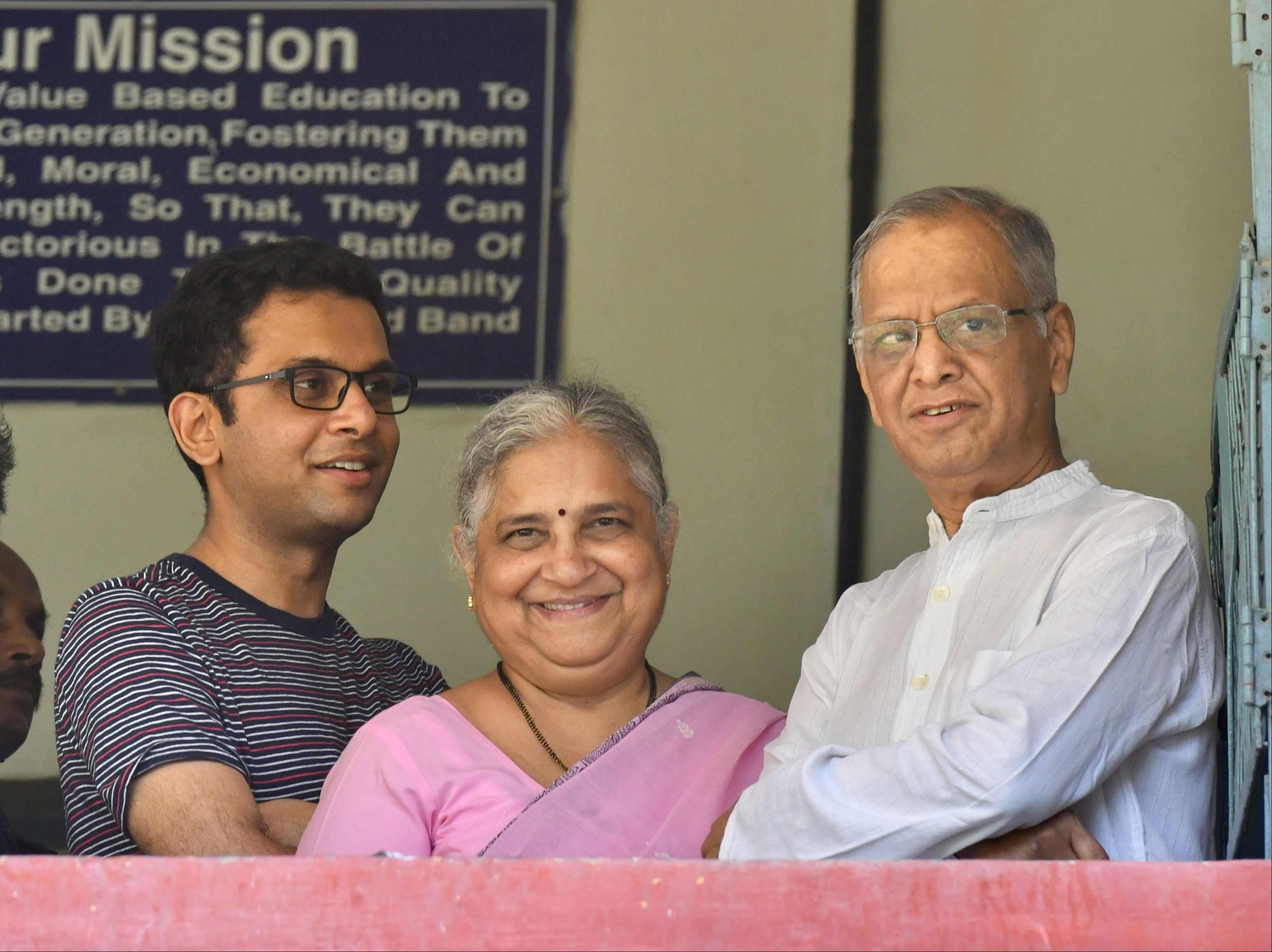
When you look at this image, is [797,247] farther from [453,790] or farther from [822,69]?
[453,790]

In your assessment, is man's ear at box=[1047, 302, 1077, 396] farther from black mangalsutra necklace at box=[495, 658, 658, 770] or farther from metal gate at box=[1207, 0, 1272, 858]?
black mangalsutra necklace at box=[495, 658, 658, 770]

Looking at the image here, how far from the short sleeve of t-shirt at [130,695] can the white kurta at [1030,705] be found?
783 millimetres

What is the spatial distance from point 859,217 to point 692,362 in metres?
0.48

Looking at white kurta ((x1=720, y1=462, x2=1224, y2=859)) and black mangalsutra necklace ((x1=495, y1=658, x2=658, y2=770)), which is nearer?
white kurta ((x1=720, y1=462, x2=1224, y2=859))

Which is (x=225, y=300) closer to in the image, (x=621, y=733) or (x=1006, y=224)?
(x=621, y=733)

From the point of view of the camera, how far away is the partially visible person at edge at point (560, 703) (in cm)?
228

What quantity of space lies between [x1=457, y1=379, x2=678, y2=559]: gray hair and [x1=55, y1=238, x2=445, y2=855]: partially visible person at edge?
27 centimetres

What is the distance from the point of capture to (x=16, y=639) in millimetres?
3682

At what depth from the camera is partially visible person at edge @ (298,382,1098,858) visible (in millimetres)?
2281

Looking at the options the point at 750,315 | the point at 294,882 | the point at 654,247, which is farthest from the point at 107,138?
the point at 294,882

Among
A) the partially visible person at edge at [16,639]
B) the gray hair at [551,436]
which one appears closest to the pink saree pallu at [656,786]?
the gray hair at [551,436]

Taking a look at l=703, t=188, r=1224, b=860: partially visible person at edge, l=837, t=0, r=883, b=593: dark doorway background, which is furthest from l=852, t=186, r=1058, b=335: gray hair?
l=837, t=0, r=883, b=593: dark doorway background

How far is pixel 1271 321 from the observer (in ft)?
6.01

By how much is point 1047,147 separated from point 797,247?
1.93 ft
